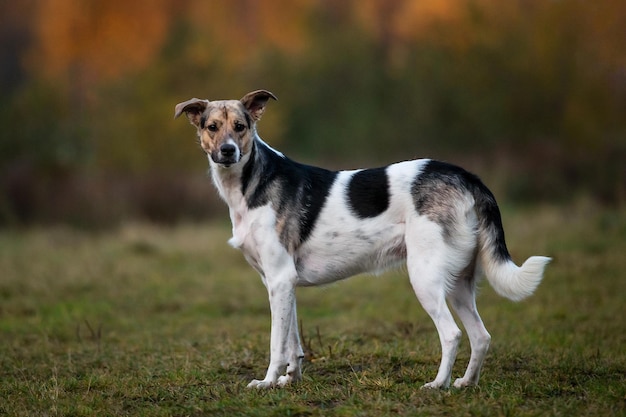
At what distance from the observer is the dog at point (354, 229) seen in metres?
5.74

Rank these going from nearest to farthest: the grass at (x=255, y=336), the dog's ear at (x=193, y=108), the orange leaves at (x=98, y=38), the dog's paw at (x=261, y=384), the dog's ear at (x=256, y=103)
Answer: the grass at (x=255, y=336)
the dog's paw at (x=261, y=384)
the dog's ear at (x=193, y=108)
the dog's ear at (x=256, y=103)
the orange leaves at (x=98, y=38)

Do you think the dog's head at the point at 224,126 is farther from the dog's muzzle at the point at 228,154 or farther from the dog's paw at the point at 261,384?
the dog's paw at the point at 261,384

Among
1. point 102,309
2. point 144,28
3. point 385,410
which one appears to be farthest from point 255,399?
point 144,28

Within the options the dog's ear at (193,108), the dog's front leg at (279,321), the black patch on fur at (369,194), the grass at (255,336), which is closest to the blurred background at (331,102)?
the grass at (255,336)

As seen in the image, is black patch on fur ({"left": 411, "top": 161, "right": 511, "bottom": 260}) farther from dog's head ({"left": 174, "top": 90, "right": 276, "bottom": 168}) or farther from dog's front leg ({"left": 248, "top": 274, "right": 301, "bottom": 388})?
dog's head ({"left": 174, "top": 90, "right": 276, "bottom": 168})

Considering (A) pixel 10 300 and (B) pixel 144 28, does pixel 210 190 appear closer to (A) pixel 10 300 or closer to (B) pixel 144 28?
(A) pixel 10 300

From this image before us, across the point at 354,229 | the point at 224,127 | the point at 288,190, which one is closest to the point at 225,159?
the point at 224,127

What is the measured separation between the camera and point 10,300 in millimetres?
10844

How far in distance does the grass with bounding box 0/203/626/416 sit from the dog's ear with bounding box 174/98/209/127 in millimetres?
2010

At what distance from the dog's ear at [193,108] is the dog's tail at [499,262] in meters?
2.15

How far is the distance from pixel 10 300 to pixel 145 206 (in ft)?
25.6

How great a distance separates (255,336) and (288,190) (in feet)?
8.46

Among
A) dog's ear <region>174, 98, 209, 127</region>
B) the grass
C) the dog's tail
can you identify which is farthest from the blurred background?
the dog's tail

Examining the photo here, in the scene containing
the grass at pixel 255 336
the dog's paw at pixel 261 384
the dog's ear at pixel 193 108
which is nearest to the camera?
the grass at pixel 255 336
